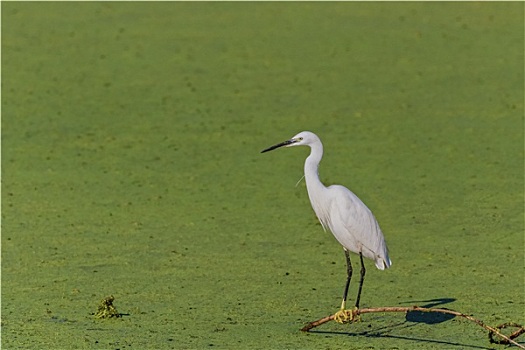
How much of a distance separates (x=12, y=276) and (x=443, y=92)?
3361mm

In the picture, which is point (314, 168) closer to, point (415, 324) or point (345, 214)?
point (345, 214)

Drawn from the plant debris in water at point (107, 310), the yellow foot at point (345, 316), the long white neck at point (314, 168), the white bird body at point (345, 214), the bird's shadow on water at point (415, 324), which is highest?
the long white neck at point (314, 168)

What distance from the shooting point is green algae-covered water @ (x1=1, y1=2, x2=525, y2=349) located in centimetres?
359

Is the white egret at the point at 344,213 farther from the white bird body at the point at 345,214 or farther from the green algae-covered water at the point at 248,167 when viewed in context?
the green algae-covered water at the point at 248,167

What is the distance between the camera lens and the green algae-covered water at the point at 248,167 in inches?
141

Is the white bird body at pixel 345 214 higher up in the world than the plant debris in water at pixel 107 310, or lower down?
higher up

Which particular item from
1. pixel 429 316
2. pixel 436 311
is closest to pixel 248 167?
pixel 429 316

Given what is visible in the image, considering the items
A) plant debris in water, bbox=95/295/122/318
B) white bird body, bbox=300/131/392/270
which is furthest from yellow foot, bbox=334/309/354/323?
plant debris in water, bbox=95/295/122/318

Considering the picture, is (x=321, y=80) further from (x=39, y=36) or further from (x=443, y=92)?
(x=39, y=36)

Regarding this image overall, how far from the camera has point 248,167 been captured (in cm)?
529

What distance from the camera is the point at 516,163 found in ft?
17.6

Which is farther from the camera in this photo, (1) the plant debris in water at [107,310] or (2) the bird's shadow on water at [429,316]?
(2) the bird's shadow on water at [429,316]

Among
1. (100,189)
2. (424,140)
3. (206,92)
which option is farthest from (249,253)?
(206,92)

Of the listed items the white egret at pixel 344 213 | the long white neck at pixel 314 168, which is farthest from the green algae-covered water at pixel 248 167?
the long white neck at pixel 314 168
